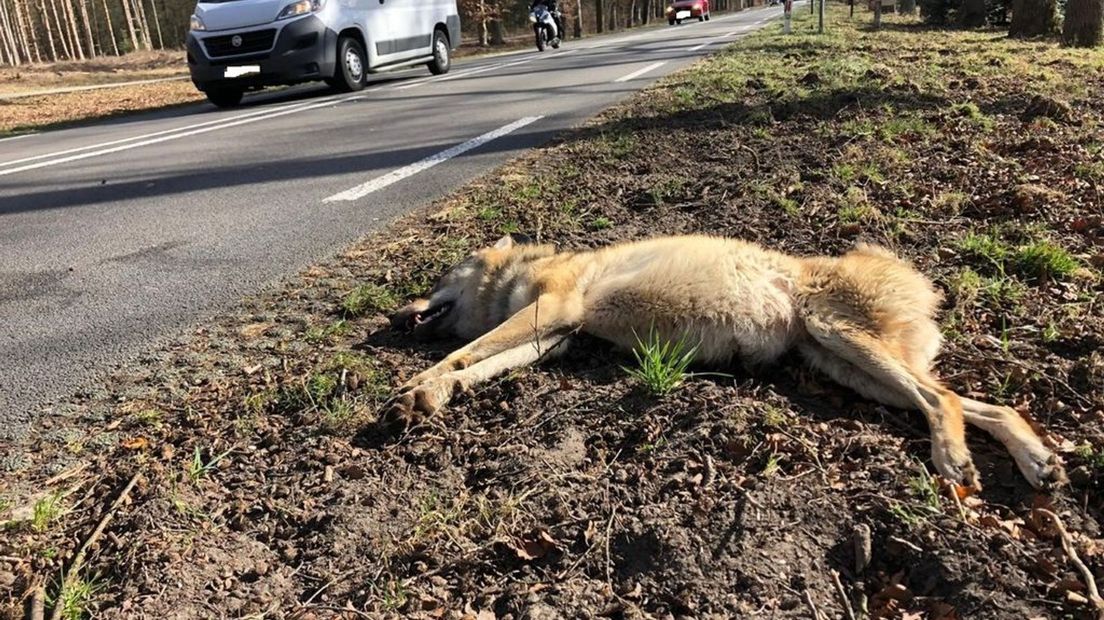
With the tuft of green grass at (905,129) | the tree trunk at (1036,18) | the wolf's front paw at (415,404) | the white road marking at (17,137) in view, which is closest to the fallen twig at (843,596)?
the wolf's front paw at (415,404)

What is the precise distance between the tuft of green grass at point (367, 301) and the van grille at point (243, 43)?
9341 millimetres

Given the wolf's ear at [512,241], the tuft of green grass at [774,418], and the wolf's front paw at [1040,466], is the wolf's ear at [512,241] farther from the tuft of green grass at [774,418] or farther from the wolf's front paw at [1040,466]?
the wolf's front paw at [1040,466]

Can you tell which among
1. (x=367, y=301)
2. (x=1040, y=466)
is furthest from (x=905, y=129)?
(x=367, y=301)

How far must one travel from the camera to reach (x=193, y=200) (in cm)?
611

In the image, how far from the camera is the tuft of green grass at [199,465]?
98.6 inches

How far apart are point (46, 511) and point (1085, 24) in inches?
657

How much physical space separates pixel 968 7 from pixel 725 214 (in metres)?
21.1

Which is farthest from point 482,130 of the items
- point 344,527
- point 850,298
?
point 344,527

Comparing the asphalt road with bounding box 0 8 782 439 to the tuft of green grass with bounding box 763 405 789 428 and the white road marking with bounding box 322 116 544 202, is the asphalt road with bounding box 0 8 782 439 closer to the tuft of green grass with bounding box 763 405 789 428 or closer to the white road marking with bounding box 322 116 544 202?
the white road marking with bounding box 322 116 544 202

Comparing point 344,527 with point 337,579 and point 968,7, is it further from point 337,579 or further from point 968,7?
point 968,7

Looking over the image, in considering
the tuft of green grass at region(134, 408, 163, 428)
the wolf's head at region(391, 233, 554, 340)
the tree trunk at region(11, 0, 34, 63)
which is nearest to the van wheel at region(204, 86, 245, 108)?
the wolf's head at region(391, 233, 554, 340)

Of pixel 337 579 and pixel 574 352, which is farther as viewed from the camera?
pixel 574 352

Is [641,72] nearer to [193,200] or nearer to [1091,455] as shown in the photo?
[193,200]

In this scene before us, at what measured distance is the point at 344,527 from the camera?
2.27m
